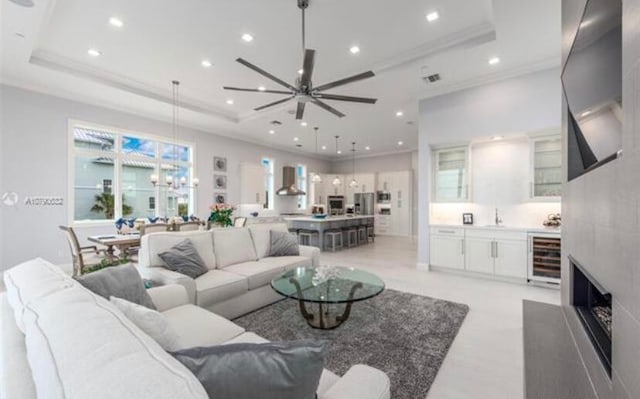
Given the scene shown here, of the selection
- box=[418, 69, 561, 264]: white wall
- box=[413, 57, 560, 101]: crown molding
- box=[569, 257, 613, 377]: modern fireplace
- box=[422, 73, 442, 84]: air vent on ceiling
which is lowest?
box=[569, 257, 613, 377]: modern fireplace

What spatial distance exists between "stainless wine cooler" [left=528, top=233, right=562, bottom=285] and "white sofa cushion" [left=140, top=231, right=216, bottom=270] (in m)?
4.63

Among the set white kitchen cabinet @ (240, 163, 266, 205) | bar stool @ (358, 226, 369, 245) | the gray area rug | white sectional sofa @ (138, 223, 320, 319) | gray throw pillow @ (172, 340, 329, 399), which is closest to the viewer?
gray throw pillow @ (172, 340, 329, 399)

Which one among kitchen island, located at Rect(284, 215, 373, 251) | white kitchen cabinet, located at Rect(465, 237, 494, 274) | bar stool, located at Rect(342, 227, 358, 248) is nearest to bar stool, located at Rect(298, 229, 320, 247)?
kitchen island, located at Rect(284, 215, 373, 251)

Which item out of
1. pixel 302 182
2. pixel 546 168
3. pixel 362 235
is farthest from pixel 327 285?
pixel 302 182

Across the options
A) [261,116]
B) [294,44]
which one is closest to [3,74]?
[261,116]

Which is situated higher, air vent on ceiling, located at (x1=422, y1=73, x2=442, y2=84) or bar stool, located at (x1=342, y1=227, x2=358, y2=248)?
air vent on ceiling, located at (x1=422, y1=73, x2=442, y2=84)

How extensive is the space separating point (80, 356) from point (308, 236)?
268 inches

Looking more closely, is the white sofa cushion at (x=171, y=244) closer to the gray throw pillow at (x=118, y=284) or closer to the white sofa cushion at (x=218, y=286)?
the white sofa cushion at (x=218, y=286)

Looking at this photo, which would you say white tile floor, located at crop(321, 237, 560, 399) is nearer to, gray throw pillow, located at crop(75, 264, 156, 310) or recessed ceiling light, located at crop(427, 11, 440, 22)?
gray throw pillow, located at crop(75, 264, 156, 310)

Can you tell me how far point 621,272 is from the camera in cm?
107

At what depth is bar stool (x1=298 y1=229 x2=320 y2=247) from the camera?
7262mm

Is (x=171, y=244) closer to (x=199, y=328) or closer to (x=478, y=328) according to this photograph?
(x=199, y=328)

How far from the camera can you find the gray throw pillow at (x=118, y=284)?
64.9 inches

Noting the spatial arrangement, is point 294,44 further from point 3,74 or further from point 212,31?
point 3,74
